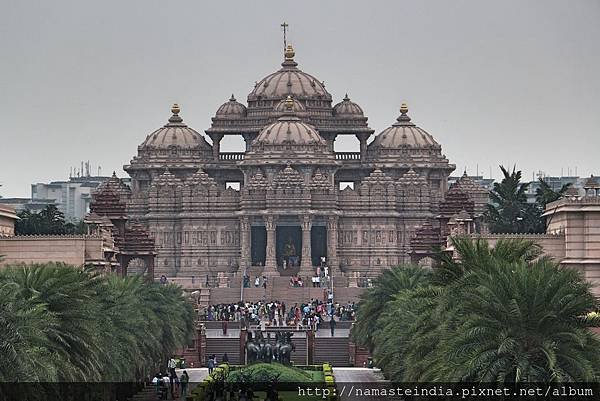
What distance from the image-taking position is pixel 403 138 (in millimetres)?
162375

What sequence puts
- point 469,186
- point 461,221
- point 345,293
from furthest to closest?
point 469,186 → point 345,293 → point 461,221

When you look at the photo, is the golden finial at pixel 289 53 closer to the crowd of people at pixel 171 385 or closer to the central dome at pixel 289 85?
the central dome at pixel 289 85

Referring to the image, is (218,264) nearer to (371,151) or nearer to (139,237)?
(371,151)

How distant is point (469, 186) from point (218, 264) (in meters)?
20.2

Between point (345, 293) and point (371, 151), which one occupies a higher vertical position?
point (371, 151)

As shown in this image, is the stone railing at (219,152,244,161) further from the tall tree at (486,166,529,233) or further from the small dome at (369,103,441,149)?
the tall tree at (486,166,529,233)

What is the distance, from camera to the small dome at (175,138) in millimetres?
162375

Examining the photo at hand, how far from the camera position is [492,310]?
163 feet

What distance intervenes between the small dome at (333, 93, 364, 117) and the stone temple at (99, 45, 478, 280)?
152 inches

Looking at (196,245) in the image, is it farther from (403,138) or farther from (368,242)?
(403,138)

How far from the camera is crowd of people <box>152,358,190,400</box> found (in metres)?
74.4

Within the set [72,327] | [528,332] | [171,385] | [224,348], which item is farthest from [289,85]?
[528,332]

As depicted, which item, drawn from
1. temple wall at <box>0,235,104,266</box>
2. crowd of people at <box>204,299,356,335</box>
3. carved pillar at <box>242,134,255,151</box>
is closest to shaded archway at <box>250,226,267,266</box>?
carved pillar at <box>242,134,255,151</box>

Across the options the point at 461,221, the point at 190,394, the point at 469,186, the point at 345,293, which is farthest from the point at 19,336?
the point at 469,186
